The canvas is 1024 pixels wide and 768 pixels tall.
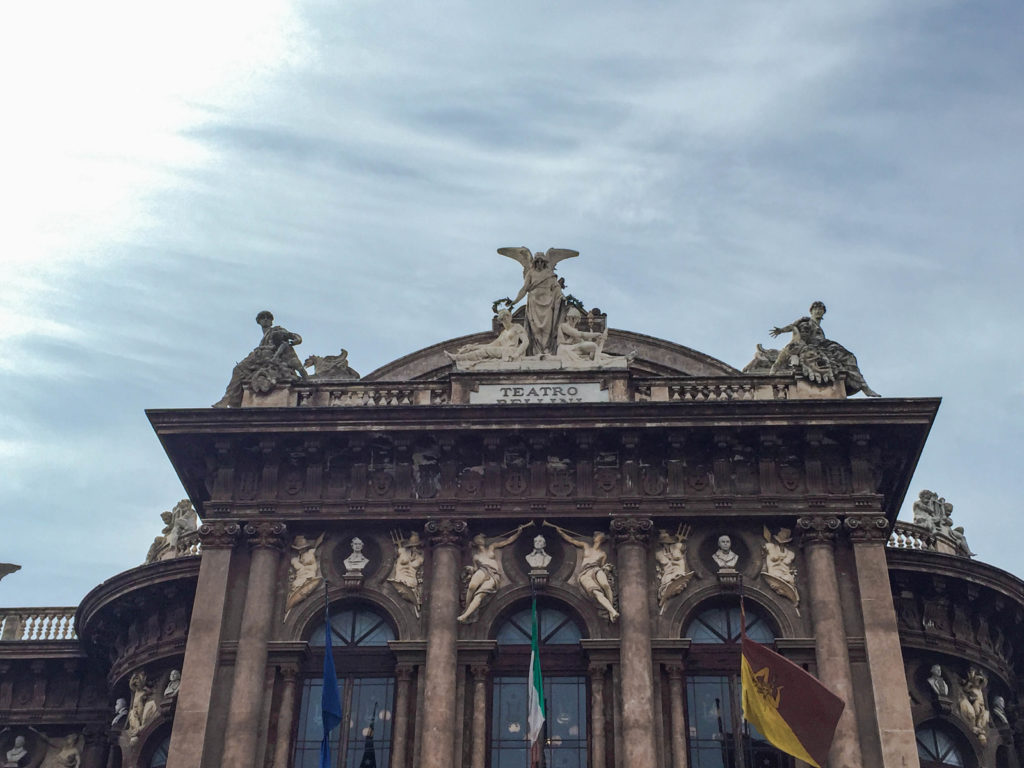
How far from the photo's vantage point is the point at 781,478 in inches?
1110

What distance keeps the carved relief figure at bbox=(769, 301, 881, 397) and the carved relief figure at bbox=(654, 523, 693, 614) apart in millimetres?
4220

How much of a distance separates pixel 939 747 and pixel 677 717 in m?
6.88

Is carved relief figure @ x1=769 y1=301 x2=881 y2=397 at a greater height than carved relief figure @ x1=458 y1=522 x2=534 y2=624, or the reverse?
carved relief figure @ x1=769 y1=301 x2=881 y2=397

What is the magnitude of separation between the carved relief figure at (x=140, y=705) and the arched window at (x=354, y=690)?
5.14 m

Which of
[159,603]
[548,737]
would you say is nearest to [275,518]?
[159,603]

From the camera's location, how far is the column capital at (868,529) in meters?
27.3

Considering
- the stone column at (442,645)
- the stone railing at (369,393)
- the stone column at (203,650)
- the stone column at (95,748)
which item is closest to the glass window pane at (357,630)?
the stone column at (442,645)

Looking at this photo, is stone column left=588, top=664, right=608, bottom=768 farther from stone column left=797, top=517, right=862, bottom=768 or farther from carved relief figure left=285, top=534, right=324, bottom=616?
carved relief figure left=285, top=534, right=324, bottom=616

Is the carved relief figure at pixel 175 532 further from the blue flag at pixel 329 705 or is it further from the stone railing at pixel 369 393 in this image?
the blue flag at pixel 329 705

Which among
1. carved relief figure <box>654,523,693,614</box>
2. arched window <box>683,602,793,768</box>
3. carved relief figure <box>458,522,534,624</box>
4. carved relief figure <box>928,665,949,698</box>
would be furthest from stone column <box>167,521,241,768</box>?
carved relief figure <box>928,665,949,698</box>

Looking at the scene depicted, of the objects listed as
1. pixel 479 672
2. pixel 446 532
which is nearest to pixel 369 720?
pixel 479 672

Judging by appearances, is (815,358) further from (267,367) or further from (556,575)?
(267,367)

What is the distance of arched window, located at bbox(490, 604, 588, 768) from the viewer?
25.9 metres

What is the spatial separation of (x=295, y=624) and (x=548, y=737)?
16.9ft
